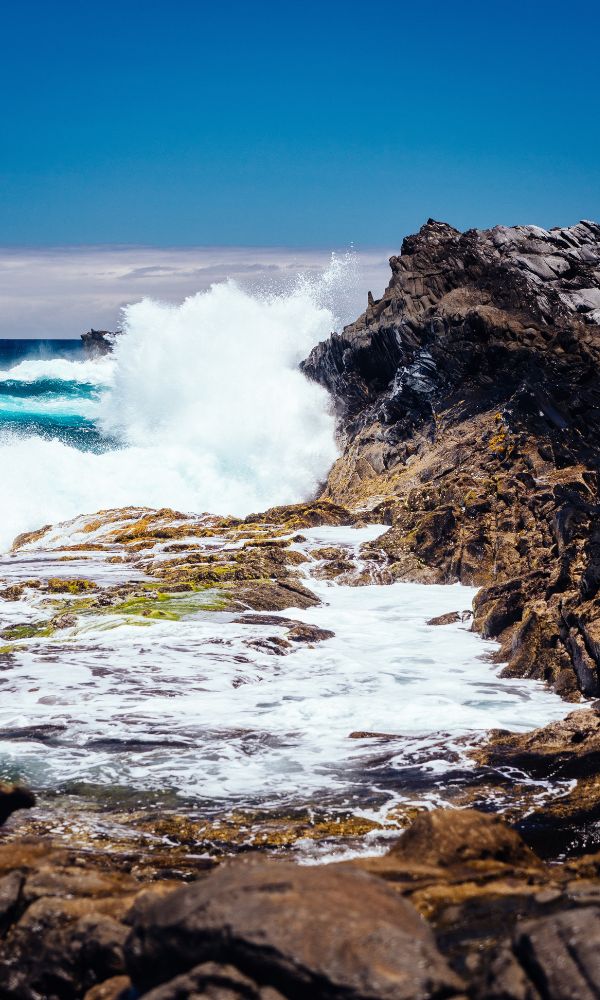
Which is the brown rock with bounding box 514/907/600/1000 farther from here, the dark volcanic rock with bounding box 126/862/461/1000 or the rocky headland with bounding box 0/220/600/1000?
the dark volcanic rock with bounding box 126/862/461/1000

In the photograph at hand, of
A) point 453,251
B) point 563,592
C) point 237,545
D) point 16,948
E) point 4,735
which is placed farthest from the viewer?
point 453,251

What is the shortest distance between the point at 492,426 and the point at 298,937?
25492 mm

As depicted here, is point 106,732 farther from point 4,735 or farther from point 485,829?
point 485,829

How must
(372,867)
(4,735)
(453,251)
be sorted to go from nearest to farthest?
(372,867), (4,735), (453,251)

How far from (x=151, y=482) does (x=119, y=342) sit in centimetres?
2241

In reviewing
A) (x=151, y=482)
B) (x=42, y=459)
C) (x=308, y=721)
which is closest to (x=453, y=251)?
(x=151, y=482)

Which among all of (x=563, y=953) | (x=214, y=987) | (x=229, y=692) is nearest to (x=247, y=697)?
(x=229, y=692)

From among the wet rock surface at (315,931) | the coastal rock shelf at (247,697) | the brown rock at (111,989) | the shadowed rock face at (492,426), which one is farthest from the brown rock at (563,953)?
the shadowed rock face at (492,426)

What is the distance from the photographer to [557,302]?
33688mm

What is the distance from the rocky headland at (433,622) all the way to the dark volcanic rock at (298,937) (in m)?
0.01

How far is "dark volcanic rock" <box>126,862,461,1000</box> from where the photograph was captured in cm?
511

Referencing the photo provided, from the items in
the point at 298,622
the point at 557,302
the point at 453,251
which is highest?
the point at 453,251

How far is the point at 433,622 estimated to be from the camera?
67.3 ft

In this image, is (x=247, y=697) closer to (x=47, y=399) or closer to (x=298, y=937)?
(x=298, y=937)
